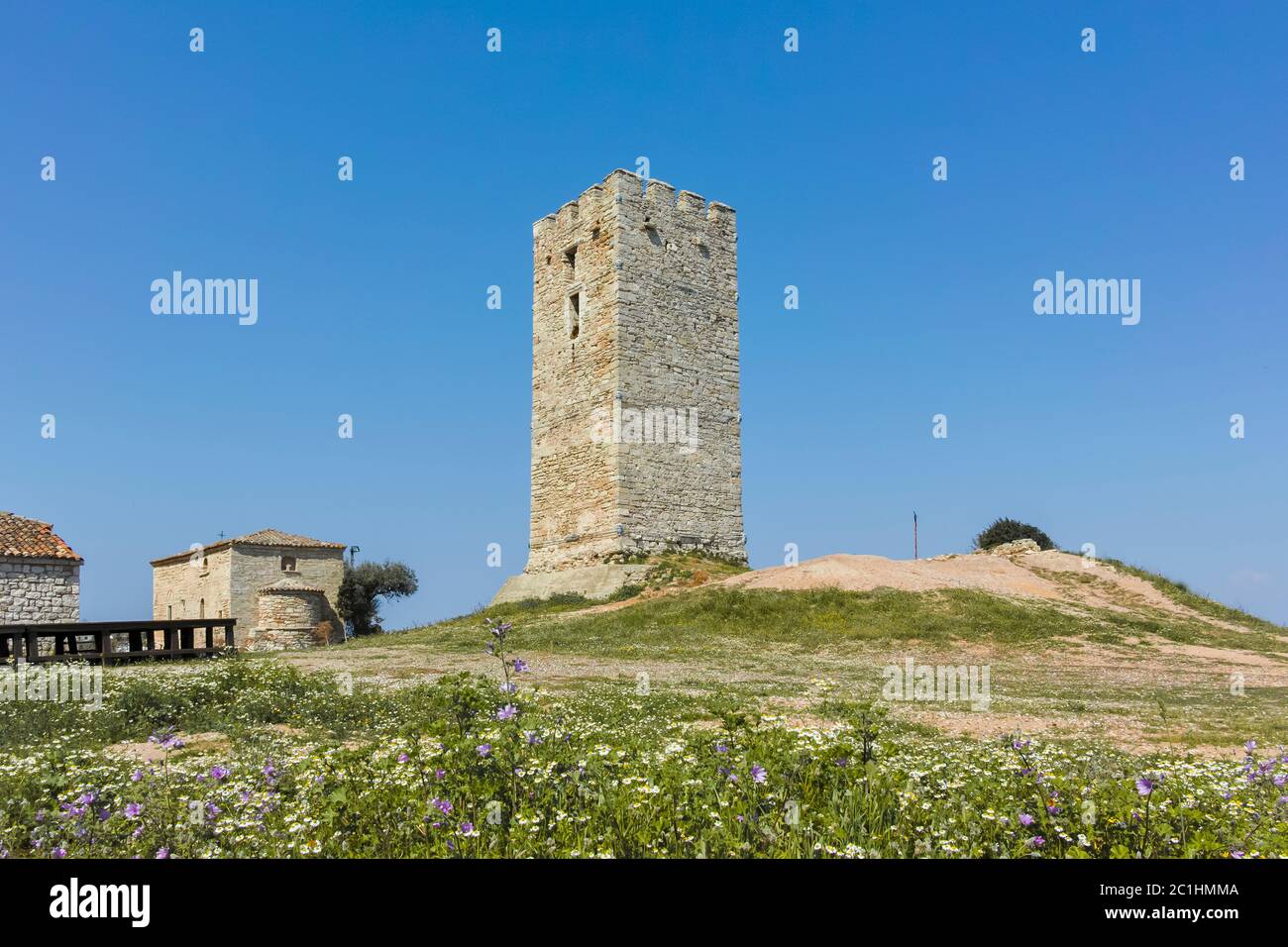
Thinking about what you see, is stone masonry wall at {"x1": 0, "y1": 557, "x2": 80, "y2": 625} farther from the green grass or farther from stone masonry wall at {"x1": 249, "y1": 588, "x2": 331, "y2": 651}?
stone masonry wall at {"x1": 249, "y1": 588, "x2": 331, "y2": 651}

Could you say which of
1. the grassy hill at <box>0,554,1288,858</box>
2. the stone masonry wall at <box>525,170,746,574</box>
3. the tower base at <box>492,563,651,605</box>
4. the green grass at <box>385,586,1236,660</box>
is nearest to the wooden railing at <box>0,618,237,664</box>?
the green grass at <box>385,586,1236,660</box>

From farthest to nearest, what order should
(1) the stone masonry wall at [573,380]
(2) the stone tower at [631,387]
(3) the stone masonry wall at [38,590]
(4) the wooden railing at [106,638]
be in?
(1) the stone masonry wall at [573,380] → (2) the stone tower at [631,387] → (3) the stone masonry wall at [38,590] → (4) the wooden railing at [106,638]

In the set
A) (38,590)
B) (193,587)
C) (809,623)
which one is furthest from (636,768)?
(193,587)

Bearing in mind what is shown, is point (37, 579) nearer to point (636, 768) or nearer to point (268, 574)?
point (268, 574)

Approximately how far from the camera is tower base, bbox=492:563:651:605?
25.5 meters

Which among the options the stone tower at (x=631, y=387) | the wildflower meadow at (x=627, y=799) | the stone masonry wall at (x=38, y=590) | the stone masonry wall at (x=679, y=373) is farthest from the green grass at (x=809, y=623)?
the wildflower meadow at (x=627, y=799)

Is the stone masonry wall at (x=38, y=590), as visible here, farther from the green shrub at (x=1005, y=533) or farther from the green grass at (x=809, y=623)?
the green shrub at (x=1005, y=533)

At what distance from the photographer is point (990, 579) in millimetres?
24656

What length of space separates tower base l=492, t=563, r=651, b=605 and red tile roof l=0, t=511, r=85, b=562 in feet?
41.1

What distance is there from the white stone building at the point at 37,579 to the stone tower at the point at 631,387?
1233cm

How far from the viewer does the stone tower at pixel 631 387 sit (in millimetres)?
27109
